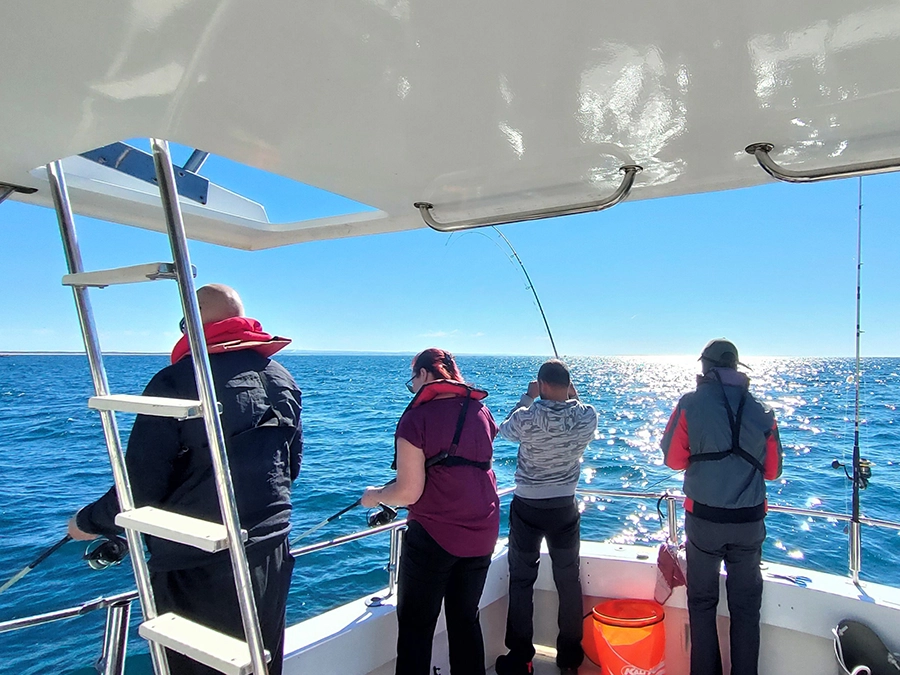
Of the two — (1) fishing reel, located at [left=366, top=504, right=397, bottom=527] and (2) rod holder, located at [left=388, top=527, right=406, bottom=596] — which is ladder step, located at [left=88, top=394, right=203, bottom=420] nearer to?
(1) fishing reel, located at [left=366, top=504, right=397, bottom=527]

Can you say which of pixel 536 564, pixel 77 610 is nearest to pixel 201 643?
pixel 77 610

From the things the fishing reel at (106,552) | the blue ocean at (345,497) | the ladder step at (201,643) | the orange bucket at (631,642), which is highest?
the fishing reel at (106,552)

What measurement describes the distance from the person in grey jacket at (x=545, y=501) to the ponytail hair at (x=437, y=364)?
60 cm

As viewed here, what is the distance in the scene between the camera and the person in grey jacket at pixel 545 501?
8.03 ft

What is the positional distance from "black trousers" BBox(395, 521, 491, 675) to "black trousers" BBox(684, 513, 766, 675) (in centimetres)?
97

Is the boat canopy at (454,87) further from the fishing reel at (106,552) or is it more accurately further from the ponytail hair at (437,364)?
the fishing reel at (106,552)

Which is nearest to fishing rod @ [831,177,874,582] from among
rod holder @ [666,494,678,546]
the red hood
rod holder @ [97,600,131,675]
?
rod holder @ [666,494,678,546]

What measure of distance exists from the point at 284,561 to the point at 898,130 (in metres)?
1.79

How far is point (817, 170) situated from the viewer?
1103 mm

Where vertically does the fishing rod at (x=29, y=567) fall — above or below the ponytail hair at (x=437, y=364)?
below

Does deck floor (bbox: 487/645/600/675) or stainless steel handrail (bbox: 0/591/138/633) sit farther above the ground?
stainless steel handrail (bbox: 0/591/138/633)

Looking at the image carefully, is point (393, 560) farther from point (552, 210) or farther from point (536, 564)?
point (552, 210)

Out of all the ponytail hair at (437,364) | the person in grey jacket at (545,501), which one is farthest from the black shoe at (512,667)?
the ponytail hair at (437,364)

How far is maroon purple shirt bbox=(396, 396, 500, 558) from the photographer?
1.88 metres
